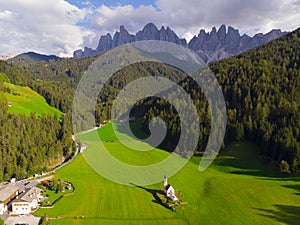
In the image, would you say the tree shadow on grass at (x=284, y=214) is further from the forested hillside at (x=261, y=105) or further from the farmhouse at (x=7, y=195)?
the farmhouse at (x=7, y=195)

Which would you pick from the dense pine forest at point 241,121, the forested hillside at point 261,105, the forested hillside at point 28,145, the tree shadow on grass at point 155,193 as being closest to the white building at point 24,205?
the tree shadow on grass at point 155,193

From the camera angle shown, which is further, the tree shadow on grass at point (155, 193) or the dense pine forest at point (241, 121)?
the dense pine forest at point (241, 121)

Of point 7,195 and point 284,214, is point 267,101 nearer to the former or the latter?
point 284,214

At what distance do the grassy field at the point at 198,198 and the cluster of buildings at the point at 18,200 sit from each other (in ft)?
10.0

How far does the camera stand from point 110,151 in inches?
3095

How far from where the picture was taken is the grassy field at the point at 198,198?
40562 mm

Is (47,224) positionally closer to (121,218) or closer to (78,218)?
(78,218)

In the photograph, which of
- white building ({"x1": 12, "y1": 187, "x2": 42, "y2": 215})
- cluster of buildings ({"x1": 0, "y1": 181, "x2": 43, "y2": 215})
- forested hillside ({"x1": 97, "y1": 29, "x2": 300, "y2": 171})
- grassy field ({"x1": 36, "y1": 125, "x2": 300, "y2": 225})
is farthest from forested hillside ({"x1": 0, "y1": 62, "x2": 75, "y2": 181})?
forested hillside ({"x1": 97, "y1": 29, "x2": 300, "y2": 171})

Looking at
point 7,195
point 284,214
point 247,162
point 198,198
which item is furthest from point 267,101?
point 7,195

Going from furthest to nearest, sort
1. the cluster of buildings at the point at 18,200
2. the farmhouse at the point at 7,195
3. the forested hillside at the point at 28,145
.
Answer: the forested hillside at the point at 28,145 < the farmhouse at the point at 7,195 < the cluster of buildings at the point at 18,200

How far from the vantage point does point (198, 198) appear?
47.8 meters

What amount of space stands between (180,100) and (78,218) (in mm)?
71338

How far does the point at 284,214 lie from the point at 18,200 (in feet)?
137

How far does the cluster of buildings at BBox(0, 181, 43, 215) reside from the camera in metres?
44.1
